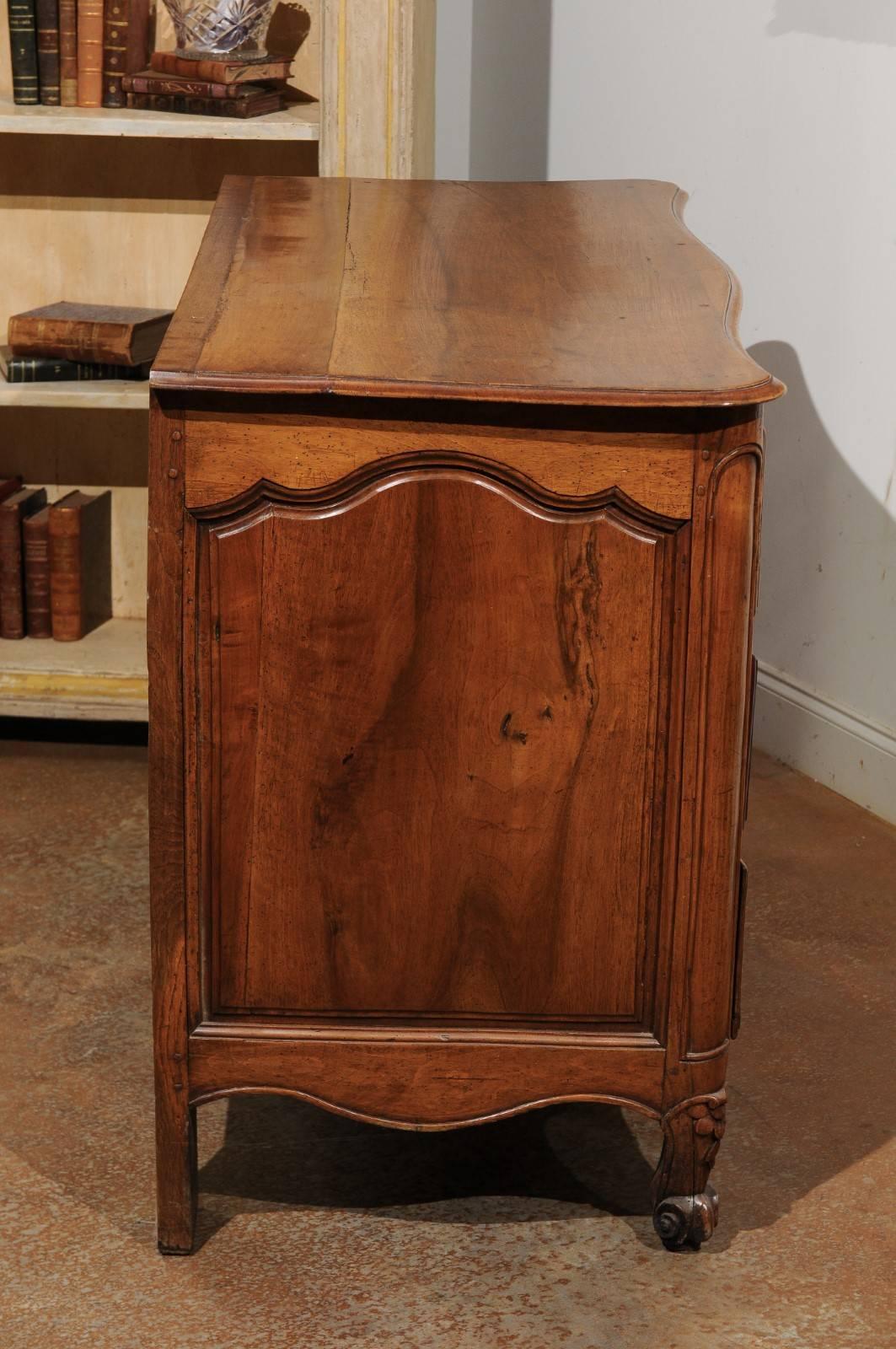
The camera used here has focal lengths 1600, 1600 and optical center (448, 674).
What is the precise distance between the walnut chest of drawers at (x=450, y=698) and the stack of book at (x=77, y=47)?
106 cm

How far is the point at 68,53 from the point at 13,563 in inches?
32.2

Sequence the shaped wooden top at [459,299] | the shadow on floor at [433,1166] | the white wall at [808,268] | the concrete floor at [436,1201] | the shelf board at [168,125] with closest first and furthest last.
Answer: the shaped wooden top at [459,299], the concrete floor at [436,1201], the shadow on floor at [433,1166], the shelf board at [168,125], the white wall at [808,268]

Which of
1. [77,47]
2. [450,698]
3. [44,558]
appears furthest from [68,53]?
[450,698]

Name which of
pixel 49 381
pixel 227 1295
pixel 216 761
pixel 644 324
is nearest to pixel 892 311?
pixel 644 324

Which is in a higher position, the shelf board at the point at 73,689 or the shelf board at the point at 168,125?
the shelf board at the point at 168,125

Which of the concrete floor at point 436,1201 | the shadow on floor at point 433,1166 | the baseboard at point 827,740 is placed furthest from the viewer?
the baseboard at point 827,740

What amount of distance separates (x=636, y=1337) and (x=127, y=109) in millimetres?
1867

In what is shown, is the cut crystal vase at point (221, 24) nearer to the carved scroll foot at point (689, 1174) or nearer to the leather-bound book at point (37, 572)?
the leather-bound book at point (37, 572)

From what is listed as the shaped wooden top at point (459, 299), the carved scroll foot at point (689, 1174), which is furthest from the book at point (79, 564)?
the carved scroll foot at point (689, 1174)

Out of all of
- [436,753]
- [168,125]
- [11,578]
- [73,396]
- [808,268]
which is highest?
[168,125]

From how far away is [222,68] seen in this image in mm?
2332

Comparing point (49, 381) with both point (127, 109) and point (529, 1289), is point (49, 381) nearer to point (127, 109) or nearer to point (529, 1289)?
point (127, 109)

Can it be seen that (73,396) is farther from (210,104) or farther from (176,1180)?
(176,1180)

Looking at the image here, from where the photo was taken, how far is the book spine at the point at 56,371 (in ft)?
8.21
